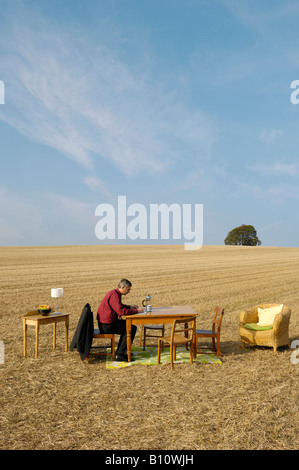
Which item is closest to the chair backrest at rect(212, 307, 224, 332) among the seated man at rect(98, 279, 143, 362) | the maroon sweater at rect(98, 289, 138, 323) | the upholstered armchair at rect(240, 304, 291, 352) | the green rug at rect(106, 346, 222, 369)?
the green rug at rect(106, 346, 222, 369)

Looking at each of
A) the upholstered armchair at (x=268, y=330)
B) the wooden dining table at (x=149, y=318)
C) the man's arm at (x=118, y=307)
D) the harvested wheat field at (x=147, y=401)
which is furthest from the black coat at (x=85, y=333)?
the upholstered armchair at (x=268, y=330)

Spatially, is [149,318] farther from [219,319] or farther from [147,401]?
[147,401]

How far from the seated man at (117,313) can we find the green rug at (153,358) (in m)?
0.28

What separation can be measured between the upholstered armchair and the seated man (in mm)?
2772

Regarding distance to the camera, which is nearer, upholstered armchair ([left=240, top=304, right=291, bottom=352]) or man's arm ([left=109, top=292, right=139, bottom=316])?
man's arm ([left=109, top=292, right=139, bottom=316])

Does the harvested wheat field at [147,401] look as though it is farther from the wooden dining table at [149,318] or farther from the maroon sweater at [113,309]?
the maroon sweater at [113,309]

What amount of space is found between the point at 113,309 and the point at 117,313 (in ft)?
0.45

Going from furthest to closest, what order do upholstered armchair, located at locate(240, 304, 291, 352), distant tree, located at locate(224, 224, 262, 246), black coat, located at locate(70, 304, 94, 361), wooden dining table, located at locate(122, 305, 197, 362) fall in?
1. distant tree, located at locate(224, 224, 262, 246)
2. upholstered armchair, located at locate(240, 304, 291, 352)
3. wooden dining table, located at locate(122, 305, 197, 362)
4. black coat, located at locate(70, 304, 94, 361)

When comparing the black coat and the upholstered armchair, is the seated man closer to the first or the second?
the black coat

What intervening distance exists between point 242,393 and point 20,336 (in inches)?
246

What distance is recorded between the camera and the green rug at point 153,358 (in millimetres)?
8109

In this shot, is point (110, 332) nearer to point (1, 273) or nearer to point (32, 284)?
point (32, 284)

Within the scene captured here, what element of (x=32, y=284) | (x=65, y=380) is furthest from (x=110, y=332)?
(x=32, y=284)

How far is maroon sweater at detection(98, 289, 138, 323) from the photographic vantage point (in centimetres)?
828
